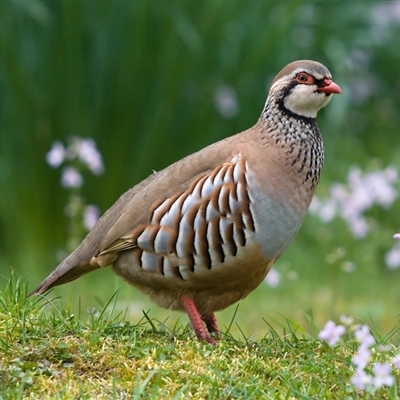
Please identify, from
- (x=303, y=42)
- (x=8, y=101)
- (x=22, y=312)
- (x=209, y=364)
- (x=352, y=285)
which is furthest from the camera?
(x=303, y=42)

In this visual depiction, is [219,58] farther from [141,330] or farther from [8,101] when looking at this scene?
[141,330]

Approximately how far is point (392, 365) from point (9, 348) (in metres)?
1.54

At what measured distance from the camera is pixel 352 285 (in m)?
7.40

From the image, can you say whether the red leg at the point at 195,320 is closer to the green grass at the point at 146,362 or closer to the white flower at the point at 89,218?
the green grass at the point at 146,362

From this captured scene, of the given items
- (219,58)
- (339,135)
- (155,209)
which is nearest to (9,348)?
(155,209)

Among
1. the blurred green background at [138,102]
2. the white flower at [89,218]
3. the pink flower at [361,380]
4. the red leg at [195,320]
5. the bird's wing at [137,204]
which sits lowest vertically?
the pink flower at [361,380]

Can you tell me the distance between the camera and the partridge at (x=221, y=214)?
166 inches

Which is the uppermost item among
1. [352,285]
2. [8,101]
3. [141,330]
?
[8,101]

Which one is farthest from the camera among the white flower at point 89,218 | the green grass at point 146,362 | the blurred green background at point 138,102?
the blurred green background at point 138,102

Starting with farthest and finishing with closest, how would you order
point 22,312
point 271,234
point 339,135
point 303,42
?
point 339,135 < point 303,42 < point 271,234 < point 22,312

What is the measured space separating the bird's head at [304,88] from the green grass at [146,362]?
120 centimetres

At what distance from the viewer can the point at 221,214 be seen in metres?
4.20

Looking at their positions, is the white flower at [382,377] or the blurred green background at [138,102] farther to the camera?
the blurred green background at [138,102]

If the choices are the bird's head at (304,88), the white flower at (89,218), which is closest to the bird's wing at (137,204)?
the bird's head at (304,88)
